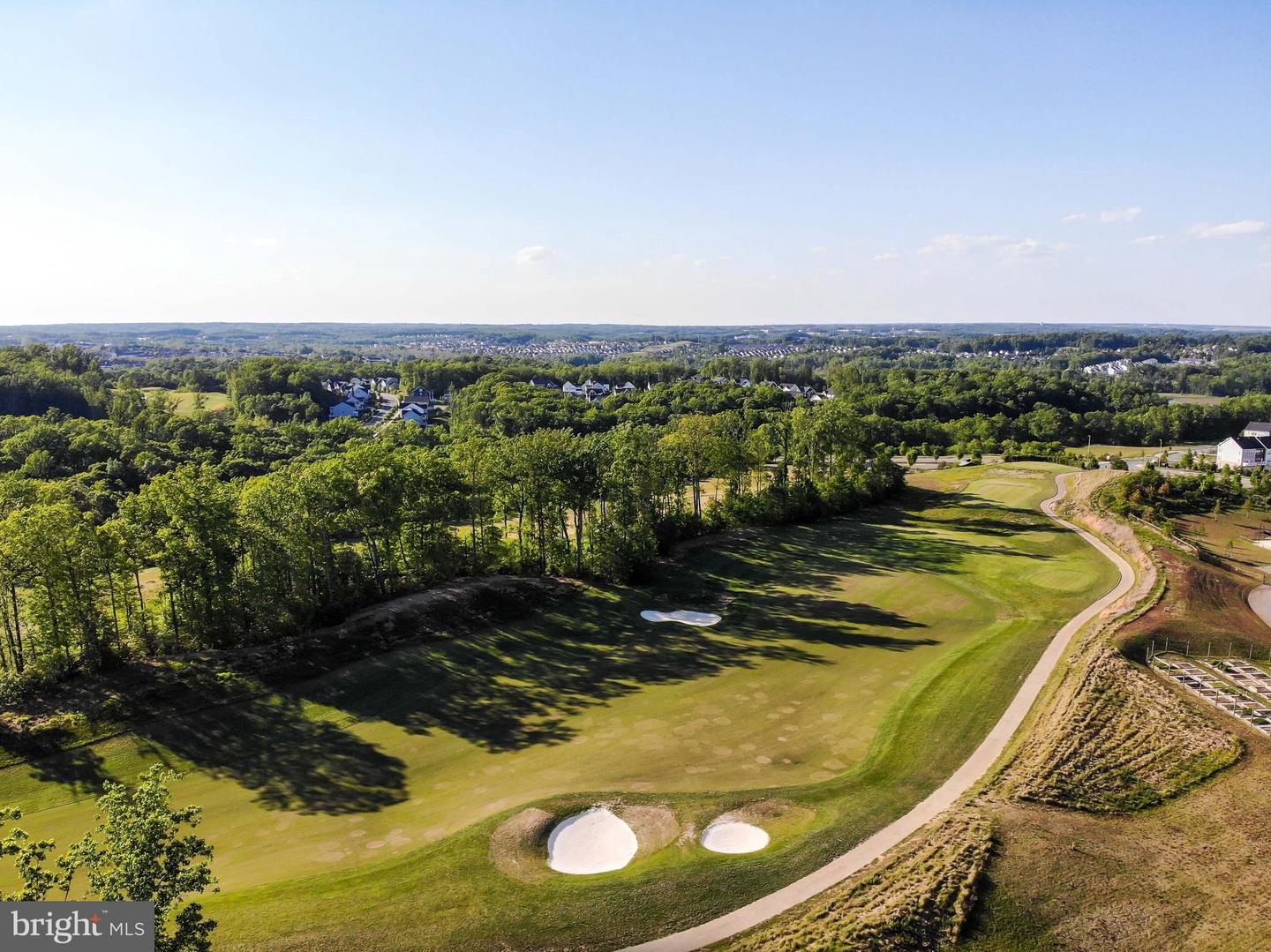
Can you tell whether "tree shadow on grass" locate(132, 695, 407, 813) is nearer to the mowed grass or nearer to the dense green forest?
the mowed grass

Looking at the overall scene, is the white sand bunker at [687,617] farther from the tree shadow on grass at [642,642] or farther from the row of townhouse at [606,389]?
the row of townhouse at [606,389]

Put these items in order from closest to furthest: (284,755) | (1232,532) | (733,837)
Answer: (733,837), (284,755), (1232,532)

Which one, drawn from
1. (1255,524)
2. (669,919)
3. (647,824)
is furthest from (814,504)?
(669,919)

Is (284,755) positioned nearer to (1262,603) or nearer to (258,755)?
(258,755)

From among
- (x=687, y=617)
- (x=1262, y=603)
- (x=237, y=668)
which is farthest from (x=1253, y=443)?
(x=237, y=668)

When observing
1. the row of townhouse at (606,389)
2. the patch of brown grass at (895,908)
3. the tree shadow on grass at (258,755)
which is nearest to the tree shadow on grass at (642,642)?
the tree shadow on grass at (258,755)

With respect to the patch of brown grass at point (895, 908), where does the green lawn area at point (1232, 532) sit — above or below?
above
